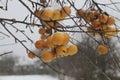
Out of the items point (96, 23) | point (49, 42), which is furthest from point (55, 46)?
point (96, 23)

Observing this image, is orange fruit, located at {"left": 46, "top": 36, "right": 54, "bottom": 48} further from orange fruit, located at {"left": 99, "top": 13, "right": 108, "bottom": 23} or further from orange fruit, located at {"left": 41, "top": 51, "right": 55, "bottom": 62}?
orange fruit, located at {"left": 99, "top": 13, "right": 108, "bottom": 23}

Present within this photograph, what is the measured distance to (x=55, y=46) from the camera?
0.86 metres

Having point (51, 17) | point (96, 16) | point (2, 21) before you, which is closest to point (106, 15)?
point (96, 16)

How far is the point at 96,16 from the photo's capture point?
3.24 feet

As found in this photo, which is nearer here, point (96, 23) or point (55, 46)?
point (55, 46)

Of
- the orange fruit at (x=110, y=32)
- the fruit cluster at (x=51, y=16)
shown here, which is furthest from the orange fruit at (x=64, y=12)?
the orange fruit at (x=110, y=32)

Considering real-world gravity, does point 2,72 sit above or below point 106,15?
below

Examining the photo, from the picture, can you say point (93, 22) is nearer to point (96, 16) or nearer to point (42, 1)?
point (96, 16)

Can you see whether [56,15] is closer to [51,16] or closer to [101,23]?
[51,16]

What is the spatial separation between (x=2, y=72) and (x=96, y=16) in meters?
19.5

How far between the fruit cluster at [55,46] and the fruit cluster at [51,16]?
0.03 m

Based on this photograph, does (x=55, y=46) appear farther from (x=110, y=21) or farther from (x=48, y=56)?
(x=110, y=21)

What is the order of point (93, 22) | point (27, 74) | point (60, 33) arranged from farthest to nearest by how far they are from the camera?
point (27, 74), point (93, 22), point (60, 33)

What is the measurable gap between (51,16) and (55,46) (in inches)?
2.9
